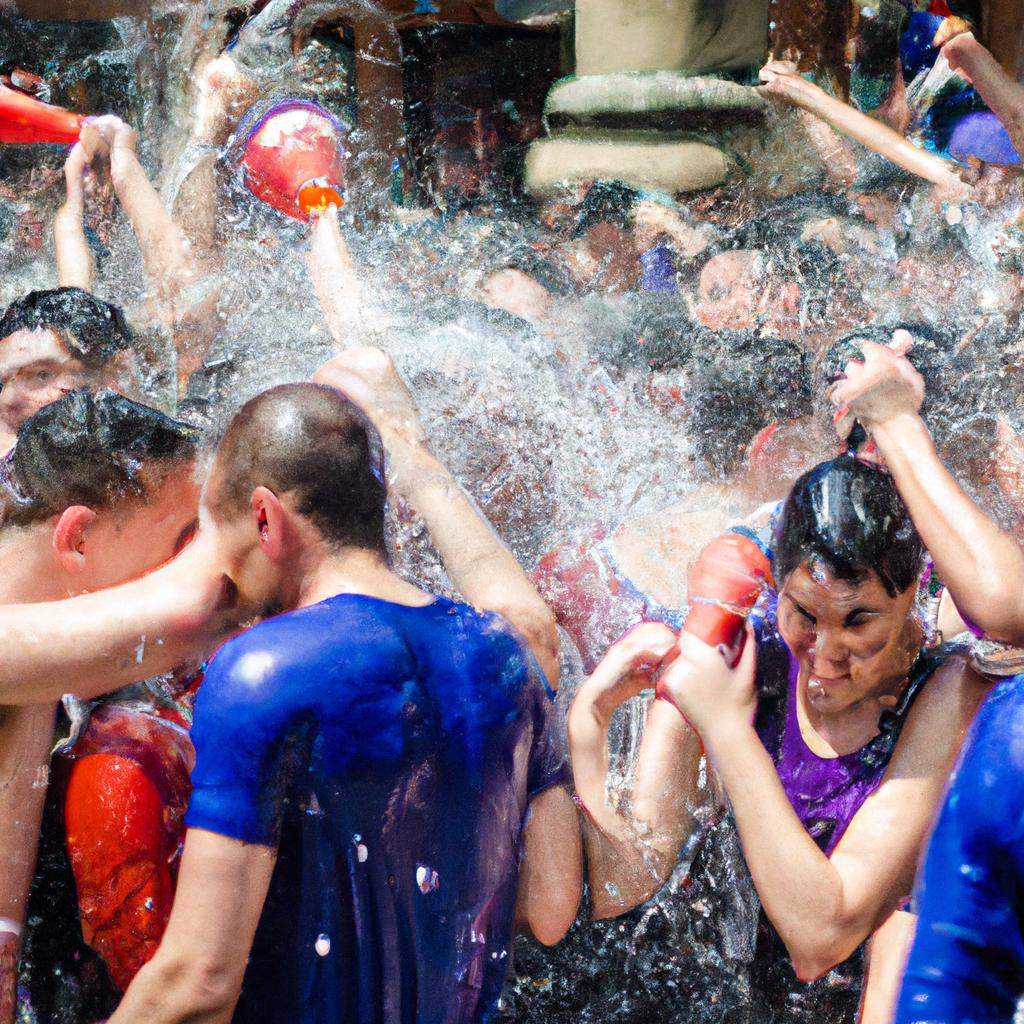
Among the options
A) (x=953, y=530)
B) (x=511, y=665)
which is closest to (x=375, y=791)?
(x=511, y=665)

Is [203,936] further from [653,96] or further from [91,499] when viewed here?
[653,96]

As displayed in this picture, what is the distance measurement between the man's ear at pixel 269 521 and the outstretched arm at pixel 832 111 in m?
1.43

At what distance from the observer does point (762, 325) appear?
247 centimetres

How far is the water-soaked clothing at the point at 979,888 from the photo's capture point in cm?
151

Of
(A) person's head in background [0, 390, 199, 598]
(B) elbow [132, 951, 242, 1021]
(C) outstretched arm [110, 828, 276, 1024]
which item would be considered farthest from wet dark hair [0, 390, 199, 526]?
(B) elbow [132, 951, 242, 1021]

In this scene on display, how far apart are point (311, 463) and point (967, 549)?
0.98 metres

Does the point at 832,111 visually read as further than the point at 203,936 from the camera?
Yes

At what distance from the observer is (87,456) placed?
1925 millimetres

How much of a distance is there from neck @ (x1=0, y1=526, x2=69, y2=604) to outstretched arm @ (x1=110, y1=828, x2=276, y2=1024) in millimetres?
508

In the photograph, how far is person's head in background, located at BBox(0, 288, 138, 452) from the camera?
88.8 inches

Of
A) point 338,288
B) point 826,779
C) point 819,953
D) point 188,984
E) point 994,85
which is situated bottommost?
point 819,953

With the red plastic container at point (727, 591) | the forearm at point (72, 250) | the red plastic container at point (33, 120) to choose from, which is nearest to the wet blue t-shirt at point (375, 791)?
the red plastic container at point (727, 591)

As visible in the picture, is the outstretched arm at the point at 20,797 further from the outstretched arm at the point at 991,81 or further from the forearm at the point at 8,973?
the outstretched arm at the point at 991,81

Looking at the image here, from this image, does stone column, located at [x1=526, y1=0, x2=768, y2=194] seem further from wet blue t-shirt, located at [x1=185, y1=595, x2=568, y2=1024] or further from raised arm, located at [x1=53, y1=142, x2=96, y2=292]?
wet blue t-shirt, located at [x1=185, y1=595, x2=568, y2=1024]
